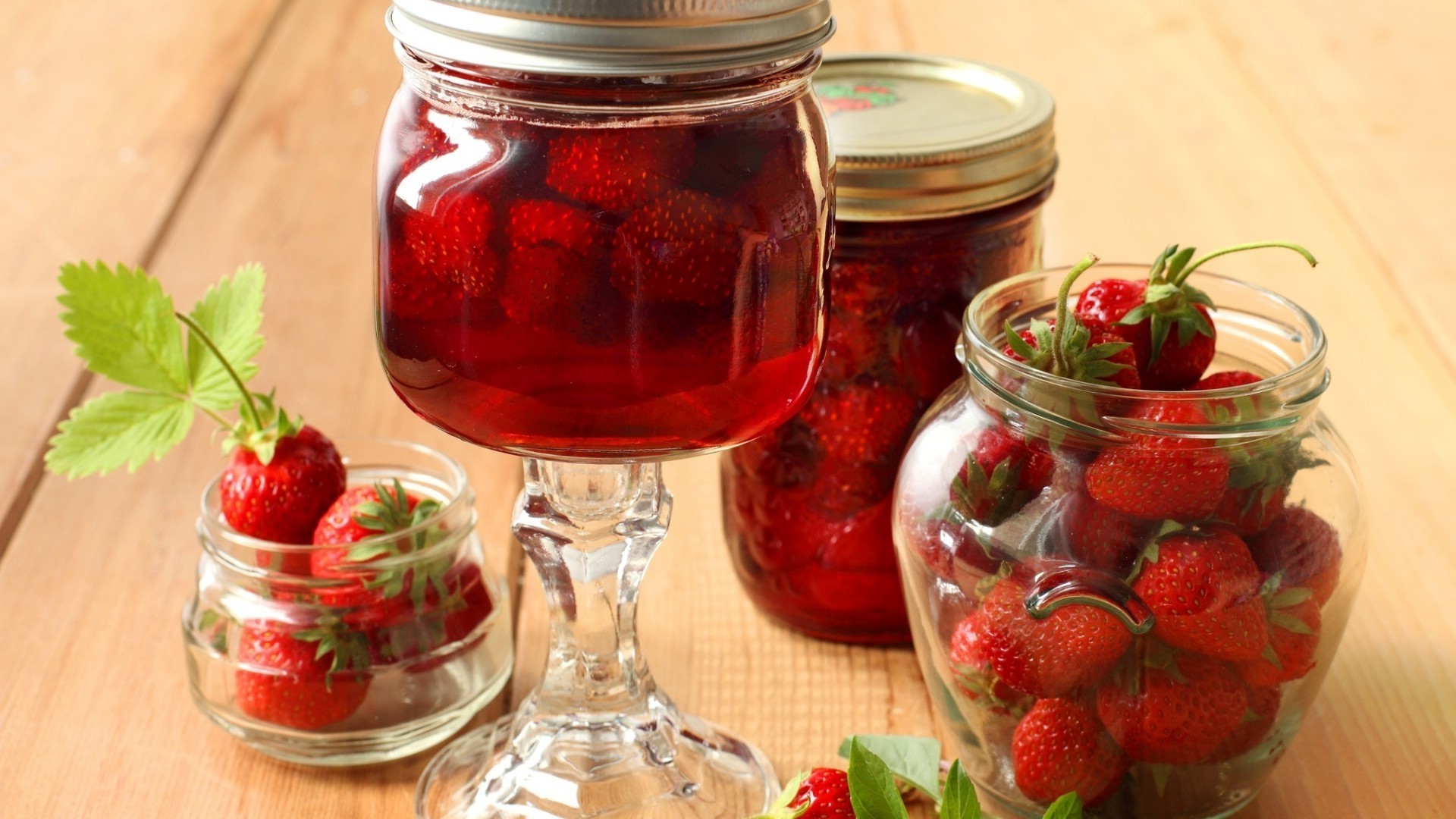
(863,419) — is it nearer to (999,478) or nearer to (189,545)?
(999,478)

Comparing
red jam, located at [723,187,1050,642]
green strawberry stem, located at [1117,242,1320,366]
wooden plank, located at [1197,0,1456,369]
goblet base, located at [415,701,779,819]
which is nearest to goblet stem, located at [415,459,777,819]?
goblet base, located at [415,701,779,819]

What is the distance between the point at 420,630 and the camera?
72 centimetres

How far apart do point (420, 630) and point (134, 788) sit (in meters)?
0.14

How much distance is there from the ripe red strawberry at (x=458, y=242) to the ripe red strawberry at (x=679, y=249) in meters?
0.05

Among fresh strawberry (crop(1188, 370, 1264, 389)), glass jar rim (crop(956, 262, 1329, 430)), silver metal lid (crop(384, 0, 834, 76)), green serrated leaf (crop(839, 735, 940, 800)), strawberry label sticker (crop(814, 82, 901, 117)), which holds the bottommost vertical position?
green serrated leaf (crop(839, 735, 940, 800))

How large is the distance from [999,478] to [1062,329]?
65mm

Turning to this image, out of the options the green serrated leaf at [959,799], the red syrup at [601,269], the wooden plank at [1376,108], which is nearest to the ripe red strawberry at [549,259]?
the red syrup at [601,269]

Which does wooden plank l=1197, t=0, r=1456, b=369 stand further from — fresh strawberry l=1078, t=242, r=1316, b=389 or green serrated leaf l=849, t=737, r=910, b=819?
green serrated leaf l=849, t=737, r=910, b=819

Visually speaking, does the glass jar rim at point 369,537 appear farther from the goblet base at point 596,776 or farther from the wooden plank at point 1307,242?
the wooden plank at point 1307,242

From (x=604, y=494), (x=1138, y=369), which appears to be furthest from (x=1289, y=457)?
(x=604, y=494)

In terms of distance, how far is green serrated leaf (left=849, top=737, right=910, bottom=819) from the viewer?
1.84 feet

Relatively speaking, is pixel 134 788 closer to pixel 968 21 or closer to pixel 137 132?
pixel 137 132

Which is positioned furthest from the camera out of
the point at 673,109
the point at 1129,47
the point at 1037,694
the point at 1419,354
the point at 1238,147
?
the point at 1129,47

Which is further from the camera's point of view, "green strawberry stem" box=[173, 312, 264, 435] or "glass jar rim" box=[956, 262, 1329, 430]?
"green strawberry stem" box=[173, 312, 264, 435]
